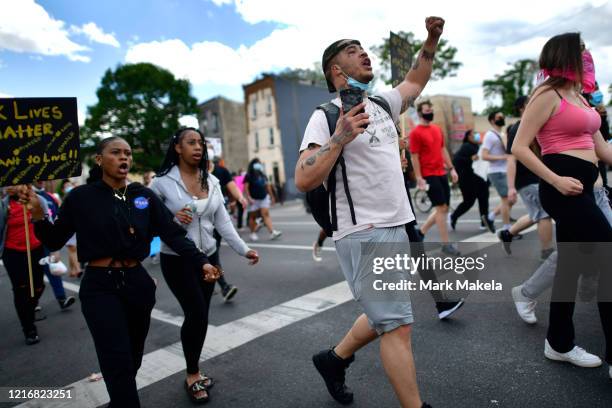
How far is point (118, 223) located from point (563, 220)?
2629mm

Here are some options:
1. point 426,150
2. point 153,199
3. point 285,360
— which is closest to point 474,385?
point 285,360

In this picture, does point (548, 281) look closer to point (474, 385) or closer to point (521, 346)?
point (521, 346)

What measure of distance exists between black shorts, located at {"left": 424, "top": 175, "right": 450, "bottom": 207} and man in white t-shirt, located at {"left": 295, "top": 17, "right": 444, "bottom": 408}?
3.94m

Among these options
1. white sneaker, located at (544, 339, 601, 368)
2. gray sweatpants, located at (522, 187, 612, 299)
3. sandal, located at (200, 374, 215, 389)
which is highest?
→ gray sweatpants, located at (522, 187, 612, 299)

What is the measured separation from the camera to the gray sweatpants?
10.7 ft

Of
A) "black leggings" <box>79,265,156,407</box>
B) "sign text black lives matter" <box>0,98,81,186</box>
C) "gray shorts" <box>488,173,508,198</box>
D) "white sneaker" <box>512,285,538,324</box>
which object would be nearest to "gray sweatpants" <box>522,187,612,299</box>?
"white sneaker" <box>512,285,538,324</box>

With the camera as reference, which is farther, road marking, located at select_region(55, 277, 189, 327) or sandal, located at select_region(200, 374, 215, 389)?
road marking, located at select_region(55, 277, 189, 327)

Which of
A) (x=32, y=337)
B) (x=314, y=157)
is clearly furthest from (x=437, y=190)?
(x=32, y=337)

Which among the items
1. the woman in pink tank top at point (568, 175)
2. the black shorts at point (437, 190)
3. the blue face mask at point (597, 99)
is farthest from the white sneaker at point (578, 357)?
the black shorts at point (437, 190)

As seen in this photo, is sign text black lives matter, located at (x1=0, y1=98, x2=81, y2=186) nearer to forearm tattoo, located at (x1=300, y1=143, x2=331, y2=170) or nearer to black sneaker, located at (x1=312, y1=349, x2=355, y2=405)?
forearm tattoo, located at (x1=300, y1=143, x2=331, y2=170)

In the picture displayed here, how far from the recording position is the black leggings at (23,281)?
4734 millimetres

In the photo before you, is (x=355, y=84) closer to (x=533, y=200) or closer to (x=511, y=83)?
(x=533, y=200)

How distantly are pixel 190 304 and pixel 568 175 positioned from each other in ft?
8.31

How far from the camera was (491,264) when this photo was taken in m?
5.61
